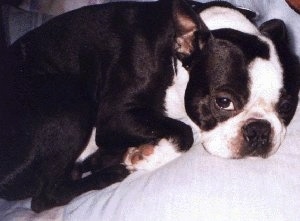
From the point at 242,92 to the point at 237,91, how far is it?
2 centimetres

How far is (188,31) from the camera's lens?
2607 mm

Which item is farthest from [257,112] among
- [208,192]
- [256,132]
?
[208,192]

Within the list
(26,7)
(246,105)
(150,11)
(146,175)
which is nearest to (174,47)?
(150,11)

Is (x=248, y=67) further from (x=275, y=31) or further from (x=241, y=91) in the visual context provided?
(x=275, y=31)

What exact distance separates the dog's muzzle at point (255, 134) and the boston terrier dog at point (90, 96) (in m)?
0.37

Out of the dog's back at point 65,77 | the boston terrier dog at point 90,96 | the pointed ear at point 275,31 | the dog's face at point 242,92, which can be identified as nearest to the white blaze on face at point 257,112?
the dog's face at point 242,92

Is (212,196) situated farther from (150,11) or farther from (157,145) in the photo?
(150,11)

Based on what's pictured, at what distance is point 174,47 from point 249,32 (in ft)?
1.31

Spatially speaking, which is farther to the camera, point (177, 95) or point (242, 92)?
point (177, 95)

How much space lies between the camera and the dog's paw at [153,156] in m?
2.62

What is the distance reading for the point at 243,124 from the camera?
246 centimetres

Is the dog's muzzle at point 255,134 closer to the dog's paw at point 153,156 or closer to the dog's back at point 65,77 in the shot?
the dog's paw at point 153,156

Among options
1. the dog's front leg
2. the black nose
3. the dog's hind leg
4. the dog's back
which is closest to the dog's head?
the black nose

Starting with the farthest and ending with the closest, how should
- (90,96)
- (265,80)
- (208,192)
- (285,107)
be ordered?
(90,96)
(285,107)
(265,80)
(208,192)
